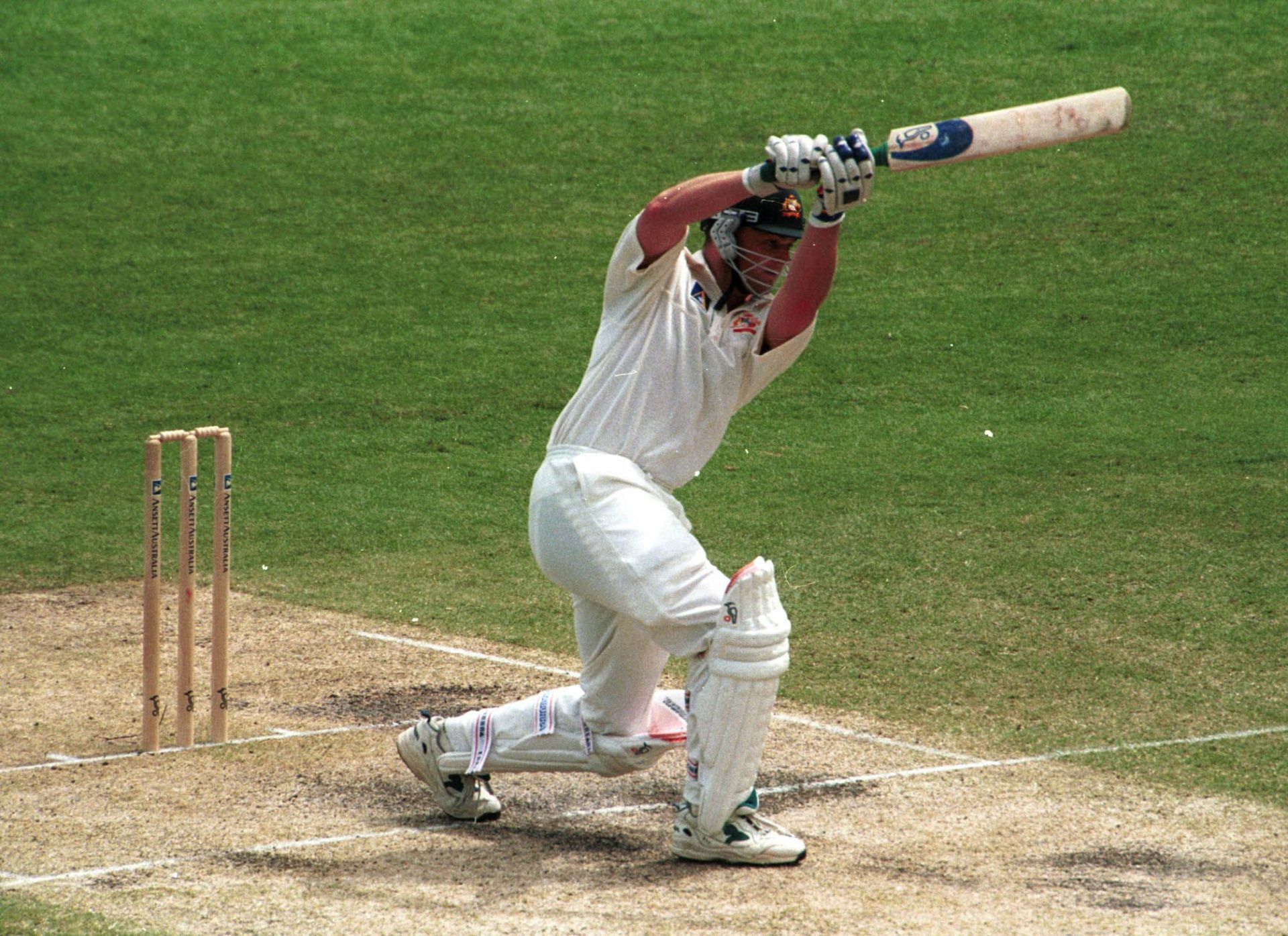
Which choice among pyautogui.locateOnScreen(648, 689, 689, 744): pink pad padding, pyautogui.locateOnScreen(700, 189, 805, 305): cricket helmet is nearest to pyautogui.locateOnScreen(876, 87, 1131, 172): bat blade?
pyautogui.locateOnScreen(700, 189, 805, 305): cricket helmet

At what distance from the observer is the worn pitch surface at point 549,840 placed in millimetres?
3891

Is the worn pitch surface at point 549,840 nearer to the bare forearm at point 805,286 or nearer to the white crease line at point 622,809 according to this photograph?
the white crease line at point 622,809

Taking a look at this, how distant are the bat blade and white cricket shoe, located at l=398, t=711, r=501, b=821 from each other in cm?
210

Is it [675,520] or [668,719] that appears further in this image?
[668,719]

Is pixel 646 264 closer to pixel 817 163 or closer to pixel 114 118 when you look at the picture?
pixel 817 163

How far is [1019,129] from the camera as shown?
4.15 meters

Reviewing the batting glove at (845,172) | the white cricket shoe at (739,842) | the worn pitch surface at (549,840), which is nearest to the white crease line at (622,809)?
the worn pitch surface at (549,840)

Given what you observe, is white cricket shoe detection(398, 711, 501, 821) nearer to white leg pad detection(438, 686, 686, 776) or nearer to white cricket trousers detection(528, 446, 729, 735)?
white leg pad detection(438, 686, 686, 776)

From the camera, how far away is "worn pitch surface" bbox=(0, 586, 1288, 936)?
3891 millimetres

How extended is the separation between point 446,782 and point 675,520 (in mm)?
1097

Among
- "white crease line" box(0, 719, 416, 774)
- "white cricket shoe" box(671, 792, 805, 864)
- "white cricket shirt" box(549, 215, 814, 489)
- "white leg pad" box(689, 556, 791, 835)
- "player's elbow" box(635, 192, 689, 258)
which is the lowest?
"white crease line" box(0, 719, 416, 774)

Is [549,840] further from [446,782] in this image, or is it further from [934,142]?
[934,142]

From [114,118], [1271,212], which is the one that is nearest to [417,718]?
[1271,212]

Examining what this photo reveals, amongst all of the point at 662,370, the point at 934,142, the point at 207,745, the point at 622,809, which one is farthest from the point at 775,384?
the point at 934,142
